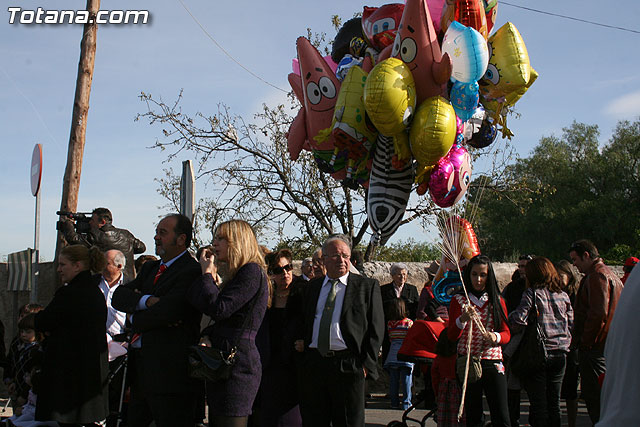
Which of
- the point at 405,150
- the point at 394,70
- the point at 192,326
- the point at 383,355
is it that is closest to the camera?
the point at 192,326

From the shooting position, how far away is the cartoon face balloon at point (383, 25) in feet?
19.1

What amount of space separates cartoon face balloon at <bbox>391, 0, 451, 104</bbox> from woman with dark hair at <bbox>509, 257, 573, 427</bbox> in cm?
190

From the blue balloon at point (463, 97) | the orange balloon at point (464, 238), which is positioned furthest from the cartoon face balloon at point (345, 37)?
the orange balloon at point (464, 238)

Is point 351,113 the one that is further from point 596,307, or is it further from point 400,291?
point 400,291

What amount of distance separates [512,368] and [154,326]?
3330mm

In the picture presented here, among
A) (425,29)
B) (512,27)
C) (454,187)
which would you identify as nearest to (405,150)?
(454,187)

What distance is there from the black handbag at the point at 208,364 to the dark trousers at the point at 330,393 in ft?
3.12

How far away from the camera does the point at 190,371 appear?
3881 millimetres

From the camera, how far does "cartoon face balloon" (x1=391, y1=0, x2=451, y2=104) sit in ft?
17.0

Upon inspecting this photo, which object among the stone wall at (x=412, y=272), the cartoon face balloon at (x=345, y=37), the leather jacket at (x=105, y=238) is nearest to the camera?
the cartoon face balloon at (x=345, y=37)

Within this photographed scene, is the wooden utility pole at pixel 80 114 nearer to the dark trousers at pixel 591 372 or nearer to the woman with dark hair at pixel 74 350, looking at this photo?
the woman with dark hair at pixel 74 350

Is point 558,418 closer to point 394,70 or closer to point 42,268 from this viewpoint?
point 394,70

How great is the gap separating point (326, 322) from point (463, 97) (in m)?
2.19

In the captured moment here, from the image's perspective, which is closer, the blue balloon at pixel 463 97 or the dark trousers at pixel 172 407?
the dark trousers at pixel 172 407
